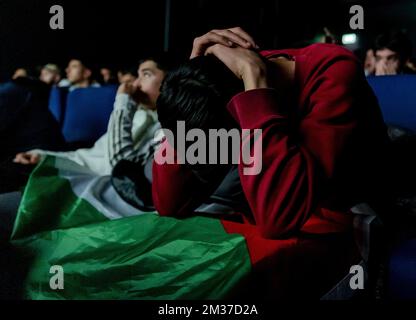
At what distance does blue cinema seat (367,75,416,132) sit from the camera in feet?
3.88

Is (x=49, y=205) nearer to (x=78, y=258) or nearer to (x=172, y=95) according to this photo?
(x=78, y=258)

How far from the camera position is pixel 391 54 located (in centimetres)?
180

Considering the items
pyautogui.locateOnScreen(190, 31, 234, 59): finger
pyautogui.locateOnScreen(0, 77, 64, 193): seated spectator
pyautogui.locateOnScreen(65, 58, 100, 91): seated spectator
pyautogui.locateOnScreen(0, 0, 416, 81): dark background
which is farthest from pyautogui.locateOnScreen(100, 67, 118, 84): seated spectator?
pyautogui.locateOnScreen(190, 31, 234, 59): finger

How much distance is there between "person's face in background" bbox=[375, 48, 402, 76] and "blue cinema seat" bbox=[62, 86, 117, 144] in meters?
1.20

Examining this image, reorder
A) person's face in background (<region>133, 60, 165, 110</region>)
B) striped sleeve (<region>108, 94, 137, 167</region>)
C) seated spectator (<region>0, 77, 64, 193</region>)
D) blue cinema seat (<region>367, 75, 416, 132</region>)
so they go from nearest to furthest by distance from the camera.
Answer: blue cinema seat (<region>367, 75, 416, 132</region>), striped sleeve (<region>108, 94, 137, 167</region>), person's face in background (<region>133, 60, 165, 110</region>), seated spectator (<region>0, 77, 64, 193</region>)

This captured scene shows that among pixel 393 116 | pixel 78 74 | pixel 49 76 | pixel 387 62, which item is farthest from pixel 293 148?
pixel 49 76

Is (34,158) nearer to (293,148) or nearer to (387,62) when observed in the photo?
(293,148)

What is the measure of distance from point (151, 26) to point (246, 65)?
10.4 feet

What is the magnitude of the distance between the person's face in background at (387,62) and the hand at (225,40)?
1.16 meters

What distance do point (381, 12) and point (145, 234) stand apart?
23.5 feet

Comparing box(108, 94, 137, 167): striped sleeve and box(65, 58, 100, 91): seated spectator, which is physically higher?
box(108, 94, 137, 167): striped sleeve

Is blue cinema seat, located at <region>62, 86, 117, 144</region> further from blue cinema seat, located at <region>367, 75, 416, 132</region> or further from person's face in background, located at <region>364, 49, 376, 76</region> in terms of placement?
blue cinema seat, located at <region>367, 75, 416, 132</region>

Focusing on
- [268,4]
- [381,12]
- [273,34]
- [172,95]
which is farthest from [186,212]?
[381,12]

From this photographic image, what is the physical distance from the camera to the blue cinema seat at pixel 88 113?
2240 millimetres
